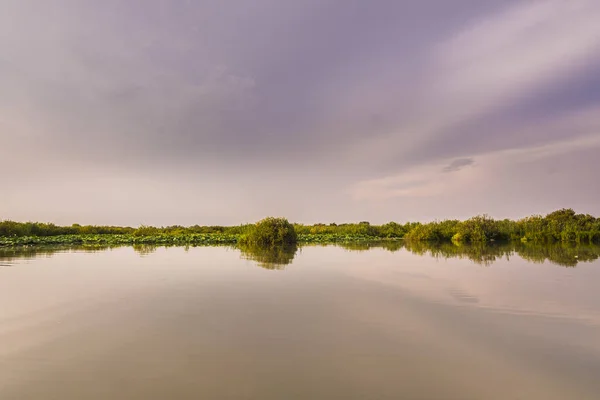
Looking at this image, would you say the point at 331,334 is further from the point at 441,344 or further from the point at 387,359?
the point at 441,344

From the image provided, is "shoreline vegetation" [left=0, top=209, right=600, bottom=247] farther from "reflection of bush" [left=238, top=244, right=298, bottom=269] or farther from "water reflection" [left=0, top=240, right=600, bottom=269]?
"reflection of bush" [left=238, top=244, right=298, bottom=269]

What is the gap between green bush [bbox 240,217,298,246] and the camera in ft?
87.1

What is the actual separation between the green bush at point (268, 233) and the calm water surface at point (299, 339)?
55.0 feet

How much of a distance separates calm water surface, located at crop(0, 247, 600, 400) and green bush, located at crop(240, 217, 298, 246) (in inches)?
660

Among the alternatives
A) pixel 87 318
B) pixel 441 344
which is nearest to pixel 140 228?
pixel 87 318

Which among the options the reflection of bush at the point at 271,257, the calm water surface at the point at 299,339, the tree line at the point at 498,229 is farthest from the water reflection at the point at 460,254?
the tree line at the point at 498,229

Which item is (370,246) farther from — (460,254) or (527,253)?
(527,253)

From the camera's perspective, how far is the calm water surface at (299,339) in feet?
11.6

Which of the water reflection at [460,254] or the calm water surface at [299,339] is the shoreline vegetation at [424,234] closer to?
the water reflection at [460,254]

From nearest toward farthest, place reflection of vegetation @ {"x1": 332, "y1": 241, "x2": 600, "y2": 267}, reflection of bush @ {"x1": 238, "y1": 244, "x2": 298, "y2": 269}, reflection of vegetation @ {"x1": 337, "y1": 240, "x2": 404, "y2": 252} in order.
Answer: reflection of bush @ {"x1": 238, "y1": 244, "x2": 298, "y2": 269}
reflection of vegetation @ {"x1": 332, "y1": 241, "x2": 600, "y2": 267}
reflection of vegetation @ {"x1": 337, "y1": 240, "x2": 404, "y2": 252}

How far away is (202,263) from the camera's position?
14.3m

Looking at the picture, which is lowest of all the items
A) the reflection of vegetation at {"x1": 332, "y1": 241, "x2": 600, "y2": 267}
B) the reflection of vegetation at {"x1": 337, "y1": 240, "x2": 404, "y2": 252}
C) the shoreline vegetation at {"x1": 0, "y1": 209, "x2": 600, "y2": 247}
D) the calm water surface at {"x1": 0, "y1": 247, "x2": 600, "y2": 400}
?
the calm water surface at {"x1": 0, "y1": 247, "x2": 600, "y2": 400}

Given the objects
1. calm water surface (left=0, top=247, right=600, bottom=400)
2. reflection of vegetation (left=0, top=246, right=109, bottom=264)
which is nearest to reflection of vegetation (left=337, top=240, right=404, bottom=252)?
calm water surface (left=0, top=247, right=600, bottom=400)

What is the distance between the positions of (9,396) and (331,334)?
12.3 feet
